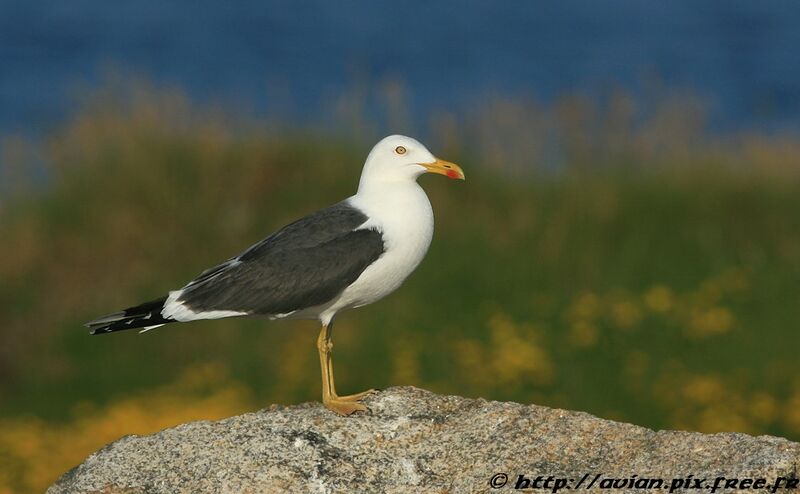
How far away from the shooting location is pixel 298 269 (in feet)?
21.8

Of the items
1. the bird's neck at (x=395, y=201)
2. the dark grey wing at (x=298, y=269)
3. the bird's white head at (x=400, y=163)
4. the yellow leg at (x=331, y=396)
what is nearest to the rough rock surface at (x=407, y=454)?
the yellow leg at (x=331, y=396)

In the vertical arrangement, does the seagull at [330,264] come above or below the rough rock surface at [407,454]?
above

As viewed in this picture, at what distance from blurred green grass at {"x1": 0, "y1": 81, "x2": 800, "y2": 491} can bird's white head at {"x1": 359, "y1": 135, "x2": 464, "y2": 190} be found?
4550 mm

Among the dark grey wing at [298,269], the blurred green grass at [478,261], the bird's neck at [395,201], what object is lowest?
the blurred green grass at [478,261]

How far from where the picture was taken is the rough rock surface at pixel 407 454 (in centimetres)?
545

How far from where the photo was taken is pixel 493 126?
14.9m

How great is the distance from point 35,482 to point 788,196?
826 cm

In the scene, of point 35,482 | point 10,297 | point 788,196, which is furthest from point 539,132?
point 35,482

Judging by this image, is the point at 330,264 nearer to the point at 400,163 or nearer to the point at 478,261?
the point at 400,163

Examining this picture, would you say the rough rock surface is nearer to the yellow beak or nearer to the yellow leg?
the yellow leg

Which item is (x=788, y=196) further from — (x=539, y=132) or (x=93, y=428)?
(x=93, y=428)

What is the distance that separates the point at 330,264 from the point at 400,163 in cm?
70

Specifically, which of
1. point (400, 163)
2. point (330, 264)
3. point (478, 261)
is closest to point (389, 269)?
point (330, 264)

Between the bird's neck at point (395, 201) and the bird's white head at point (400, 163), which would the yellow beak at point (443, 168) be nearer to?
the bird's white head at point (400, 163)
